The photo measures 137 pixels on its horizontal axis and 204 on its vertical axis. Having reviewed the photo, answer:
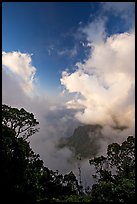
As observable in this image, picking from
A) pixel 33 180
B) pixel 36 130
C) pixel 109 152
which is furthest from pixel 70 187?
pixel 33 180

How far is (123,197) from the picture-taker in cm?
1002

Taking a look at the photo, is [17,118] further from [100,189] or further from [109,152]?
[109,152]

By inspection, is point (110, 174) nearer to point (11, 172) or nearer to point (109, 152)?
point (109, 152)

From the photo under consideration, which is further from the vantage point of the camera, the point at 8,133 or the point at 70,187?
the point at 70,187

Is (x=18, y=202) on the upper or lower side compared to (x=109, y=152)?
lower

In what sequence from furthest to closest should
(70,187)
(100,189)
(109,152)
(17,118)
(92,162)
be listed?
(70,187) < (92,162) < (109,152) < (17,118) < (100,189)

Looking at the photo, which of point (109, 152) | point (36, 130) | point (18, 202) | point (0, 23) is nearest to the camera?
point (0, 23)

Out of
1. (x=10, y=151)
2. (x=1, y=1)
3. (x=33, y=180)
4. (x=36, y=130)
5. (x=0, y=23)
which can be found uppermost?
(x=36, y=130)

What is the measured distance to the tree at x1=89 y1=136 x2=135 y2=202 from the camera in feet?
33.7

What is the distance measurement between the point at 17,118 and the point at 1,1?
11.0 metres

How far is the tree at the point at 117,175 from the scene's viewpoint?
10.3 meters

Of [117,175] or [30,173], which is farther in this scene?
[117,175]

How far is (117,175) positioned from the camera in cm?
1794

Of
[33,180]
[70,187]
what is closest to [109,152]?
[70,187]
